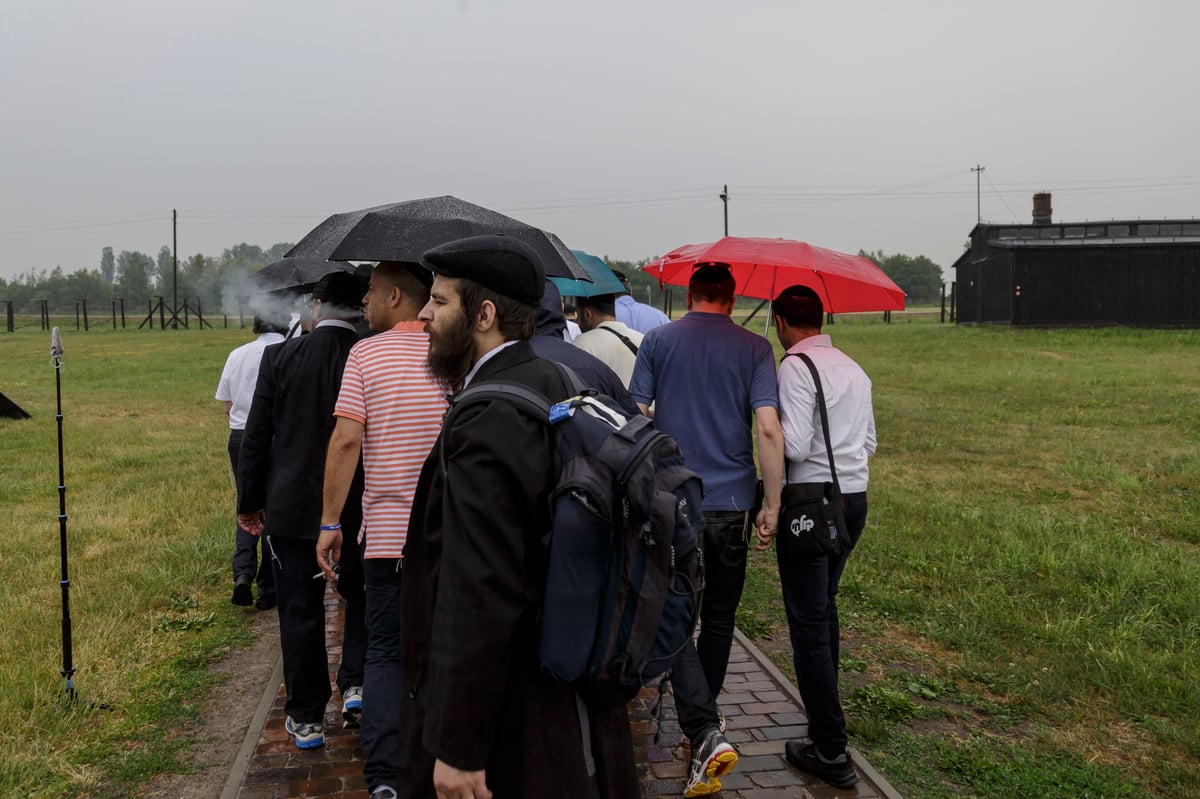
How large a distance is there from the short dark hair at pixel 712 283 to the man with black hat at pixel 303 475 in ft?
4.78

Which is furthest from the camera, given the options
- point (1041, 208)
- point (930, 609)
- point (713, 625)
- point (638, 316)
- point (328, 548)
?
point (1041, 208)

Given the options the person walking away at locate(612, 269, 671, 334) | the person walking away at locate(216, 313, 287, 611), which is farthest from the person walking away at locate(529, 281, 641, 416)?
the person walking away at locate(612, 269, 671, 334)

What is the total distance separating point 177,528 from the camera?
898cm

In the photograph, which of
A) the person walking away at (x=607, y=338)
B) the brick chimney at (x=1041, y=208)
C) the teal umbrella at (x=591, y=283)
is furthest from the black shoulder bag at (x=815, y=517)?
the brick chimney at (x=1041, y=208)

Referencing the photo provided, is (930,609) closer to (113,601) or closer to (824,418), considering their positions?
(824,418)

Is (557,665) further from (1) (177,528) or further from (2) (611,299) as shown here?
(1) (177,528)

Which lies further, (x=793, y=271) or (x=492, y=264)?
(x=793, y=271)

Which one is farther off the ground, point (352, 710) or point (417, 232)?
point (417, 232)

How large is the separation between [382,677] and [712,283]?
210cm

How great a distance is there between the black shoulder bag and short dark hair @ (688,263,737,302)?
1.61ft

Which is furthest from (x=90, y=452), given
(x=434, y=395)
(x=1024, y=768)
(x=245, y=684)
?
(x=1024, y=768)

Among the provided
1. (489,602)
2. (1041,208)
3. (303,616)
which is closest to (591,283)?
(303,616)

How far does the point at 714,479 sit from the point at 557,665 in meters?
2.23

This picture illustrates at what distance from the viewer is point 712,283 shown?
175 inches
